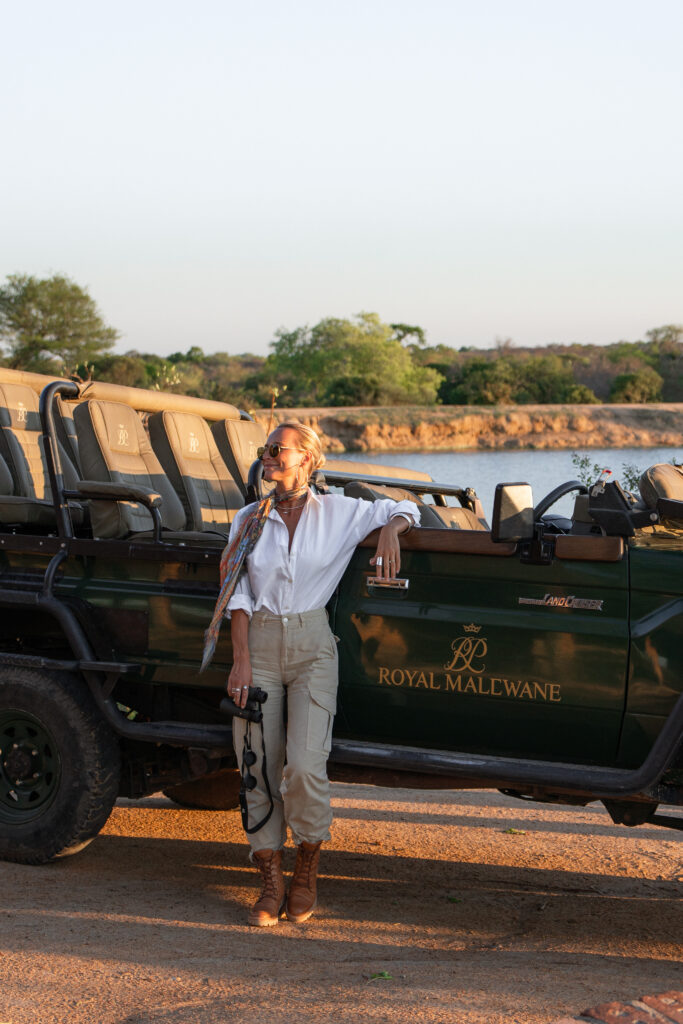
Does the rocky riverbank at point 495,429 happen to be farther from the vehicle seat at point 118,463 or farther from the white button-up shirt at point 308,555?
the white button-up shirt at point 308,555

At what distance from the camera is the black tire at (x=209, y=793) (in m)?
6.58

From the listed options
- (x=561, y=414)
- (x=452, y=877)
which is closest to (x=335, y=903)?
(x=452, y=877)

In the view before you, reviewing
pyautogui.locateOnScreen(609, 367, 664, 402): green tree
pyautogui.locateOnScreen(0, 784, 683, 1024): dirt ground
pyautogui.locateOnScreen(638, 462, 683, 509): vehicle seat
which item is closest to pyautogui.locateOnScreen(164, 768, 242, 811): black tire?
pyautogui.locateOnScreen(0, 784, 683, 1024): dirt ground

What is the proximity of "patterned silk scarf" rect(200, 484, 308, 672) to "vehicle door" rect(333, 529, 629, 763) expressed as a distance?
39 centimetres

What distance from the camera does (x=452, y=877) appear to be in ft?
18.5

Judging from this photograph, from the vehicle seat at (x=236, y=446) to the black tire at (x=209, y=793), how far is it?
1516 mm

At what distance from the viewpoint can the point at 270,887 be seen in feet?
15.8

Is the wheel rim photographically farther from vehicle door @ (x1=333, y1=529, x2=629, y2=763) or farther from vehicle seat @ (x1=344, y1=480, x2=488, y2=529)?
vehicle seat @ (x1=344, y1=480, x2=488, y2=529)

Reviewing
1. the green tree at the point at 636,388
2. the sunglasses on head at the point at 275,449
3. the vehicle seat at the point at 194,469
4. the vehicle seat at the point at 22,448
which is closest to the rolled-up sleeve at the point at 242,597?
the sunglasses on head at the point at 275,449

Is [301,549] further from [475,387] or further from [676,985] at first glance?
[475,387]

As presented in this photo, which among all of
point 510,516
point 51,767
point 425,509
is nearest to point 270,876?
point 51,767

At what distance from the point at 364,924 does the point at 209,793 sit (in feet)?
6.39

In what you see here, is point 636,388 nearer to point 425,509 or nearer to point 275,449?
point 425,509

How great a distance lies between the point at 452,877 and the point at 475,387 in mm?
47359
